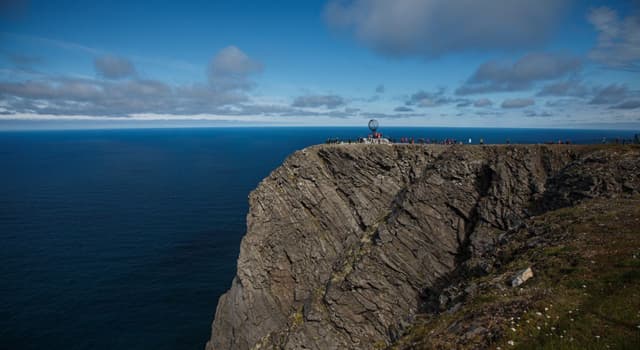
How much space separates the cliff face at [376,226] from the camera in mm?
34281

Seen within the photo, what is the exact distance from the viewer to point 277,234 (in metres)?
42.8

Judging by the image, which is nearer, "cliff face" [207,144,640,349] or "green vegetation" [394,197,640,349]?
"green vegetation" [394,197,640,349]

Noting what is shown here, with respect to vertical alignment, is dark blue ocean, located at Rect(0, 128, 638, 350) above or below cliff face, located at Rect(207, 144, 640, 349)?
below

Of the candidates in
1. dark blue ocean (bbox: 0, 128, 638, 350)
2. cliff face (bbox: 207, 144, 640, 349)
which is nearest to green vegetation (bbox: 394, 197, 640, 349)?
cliff face (bbox: 207, 144, 640, 349)

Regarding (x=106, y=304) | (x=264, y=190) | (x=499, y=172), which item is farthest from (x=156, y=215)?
(x=499, y=172)

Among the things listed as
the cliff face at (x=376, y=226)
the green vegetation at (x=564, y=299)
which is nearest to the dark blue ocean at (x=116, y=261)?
the cliff face at (x=376, y=226)

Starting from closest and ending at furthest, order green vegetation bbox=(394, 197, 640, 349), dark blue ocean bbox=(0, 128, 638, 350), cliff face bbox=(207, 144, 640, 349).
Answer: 1. green vegetation bbox=(394, 197, 640, 349)
2. cliff face bbox=(207, 144, 640, 349)
3. dark blue ocean bbox=(0, 128, 638, 350)

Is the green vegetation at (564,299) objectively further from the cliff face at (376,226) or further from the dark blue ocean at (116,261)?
the dark blue ocean at (116,261)

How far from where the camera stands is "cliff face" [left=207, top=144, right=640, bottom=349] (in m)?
34.3

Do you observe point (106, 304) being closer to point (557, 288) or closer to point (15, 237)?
point (15, 237)

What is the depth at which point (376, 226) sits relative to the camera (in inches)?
1639

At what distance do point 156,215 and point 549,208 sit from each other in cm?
8370

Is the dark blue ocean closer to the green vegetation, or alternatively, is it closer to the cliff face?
the cliff face

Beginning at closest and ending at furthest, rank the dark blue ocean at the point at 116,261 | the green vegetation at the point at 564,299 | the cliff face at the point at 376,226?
the green vegetation at the point at 564,299
the cliff face at the point at 376,226
the dark blue ocean at the point at 116,261
